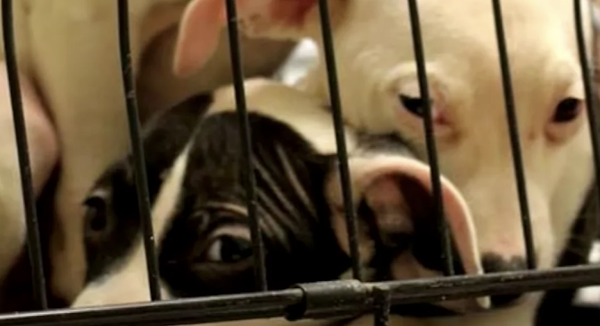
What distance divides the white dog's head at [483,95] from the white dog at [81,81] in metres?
0.13

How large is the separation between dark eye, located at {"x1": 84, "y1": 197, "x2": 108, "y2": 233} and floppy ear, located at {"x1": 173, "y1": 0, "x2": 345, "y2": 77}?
0.12 m

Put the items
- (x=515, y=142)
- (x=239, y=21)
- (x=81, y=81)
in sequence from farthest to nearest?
(x=81, y=81)
(x=239, y=21)
(x=515, y=142)

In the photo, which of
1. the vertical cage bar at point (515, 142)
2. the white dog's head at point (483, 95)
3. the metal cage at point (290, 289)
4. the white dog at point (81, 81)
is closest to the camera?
the metal cage at point (290, 289)

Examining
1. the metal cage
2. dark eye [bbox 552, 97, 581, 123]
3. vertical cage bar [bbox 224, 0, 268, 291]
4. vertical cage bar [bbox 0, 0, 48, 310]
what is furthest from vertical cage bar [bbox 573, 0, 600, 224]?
vertical cage bar [bbox 0, 0, 48, 310]

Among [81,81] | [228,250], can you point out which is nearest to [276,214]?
[228,250]

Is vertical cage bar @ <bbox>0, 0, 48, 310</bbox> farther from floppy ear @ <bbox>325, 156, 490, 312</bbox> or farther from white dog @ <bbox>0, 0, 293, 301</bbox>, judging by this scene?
white dog @ <bbox>0, 0, 293, 301</bbox>

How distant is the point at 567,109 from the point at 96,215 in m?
0.34

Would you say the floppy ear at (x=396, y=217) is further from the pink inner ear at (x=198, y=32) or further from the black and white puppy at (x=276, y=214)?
the pink inner ear at (x=198, y=32)

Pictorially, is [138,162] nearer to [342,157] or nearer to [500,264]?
[342,157]

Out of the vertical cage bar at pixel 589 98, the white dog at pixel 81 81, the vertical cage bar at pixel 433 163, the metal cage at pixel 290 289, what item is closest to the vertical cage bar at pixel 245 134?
the metal cage at pixel 290 289

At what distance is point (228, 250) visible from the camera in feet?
2.73

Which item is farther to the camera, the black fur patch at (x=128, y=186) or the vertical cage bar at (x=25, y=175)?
the black fur patch at (x=128, y=186)

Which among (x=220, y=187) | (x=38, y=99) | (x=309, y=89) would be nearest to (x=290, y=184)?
(x=220, y=187)

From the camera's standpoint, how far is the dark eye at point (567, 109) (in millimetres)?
885
